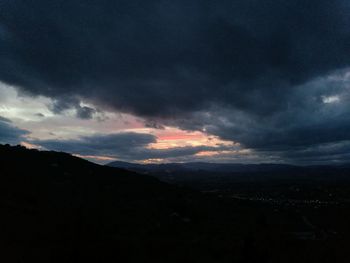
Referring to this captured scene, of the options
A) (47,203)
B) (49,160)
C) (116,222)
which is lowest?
(116,222)

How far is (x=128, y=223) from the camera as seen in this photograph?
96.1 meters

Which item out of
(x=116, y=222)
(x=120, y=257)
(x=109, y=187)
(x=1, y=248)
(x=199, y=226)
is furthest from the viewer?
(x=109, y=187)

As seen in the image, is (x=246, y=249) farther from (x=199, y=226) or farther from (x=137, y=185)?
(x=137, y=185)

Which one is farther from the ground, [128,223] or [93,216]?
[93,216]

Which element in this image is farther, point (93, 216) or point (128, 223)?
point (128, 223)

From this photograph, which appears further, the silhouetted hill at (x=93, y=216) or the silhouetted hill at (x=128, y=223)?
the silhouetted hill at (x=128, y=223)

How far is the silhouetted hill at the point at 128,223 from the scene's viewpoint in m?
54.6

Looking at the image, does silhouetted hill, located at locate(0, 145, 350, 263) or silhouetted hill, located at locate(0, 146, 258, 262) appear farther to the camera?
silhouetted hill, located at locate(0, 145, 350, 263)

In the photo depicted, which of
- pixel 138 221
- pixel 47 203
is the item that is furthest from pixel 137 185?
pixel 47 203

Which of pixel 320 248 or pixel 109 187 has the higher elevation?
pixel 109 187

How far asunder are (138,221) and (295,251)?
5102 centimetres

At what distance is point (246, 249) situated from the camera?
5128cm

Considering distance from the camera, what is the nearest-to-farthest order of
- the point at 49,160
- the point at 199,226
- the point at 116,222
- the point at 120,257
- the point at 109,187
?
the point at 120,257, the point at 116,222, the point at 199,226, the point at 109,187, the point at 49,160

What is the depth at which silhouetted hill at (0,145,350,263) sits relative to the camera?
5462cm
